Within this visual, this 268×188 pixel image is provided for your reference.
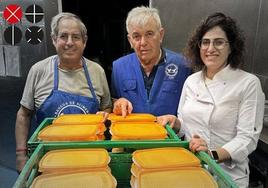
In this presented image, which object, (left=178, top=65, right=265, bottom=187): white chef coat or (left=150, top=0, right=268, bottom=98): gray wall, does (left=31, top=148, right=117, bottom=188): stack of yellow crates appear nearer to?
(left=178, top=65, right=265, bottom=187): white chef coat

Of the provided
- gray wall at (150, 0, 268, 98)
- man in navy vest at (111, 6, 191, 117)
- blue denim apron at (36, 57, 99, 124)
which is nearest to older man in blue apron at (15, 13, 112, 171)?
blue denim apron at (36, 57, 99, 124)

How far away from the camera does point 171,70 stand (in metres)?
1.61

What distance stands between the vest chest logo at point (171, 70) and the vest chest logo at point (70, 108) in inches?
21.3

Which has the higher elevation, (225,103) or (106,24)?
(106,24)

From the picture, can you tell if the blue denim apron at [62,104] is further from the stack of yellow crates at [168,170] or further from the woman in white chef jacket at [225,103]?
the stack of yellow crates at [168,170]

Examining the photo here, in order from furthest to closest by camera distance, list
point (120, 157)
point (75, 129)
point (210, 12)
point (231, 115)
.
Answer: point (210, 12) < point (231, 115) < point (75, 129) < point (120, 157)

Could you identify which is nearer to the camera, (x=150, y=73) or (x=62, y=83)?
(x=62, y=83)

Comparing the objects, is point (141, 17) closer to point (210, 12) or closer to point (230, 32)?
point (230, 32)

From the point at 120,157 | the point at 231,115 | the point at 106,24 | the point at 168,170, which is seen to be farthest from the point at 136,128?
the point at 106,24

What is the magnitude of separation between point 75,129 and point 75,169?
0.97 feet

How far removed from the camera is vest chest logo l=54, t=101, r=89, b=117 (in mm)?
1431

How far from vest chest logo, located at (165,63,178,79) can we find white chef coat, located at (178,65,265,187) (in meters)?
0.30

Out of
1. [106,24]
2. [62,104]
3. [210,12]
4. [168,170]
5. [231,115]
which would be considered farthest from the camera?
[106,24]

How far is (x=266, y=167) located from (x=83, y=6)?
8.13 feet
